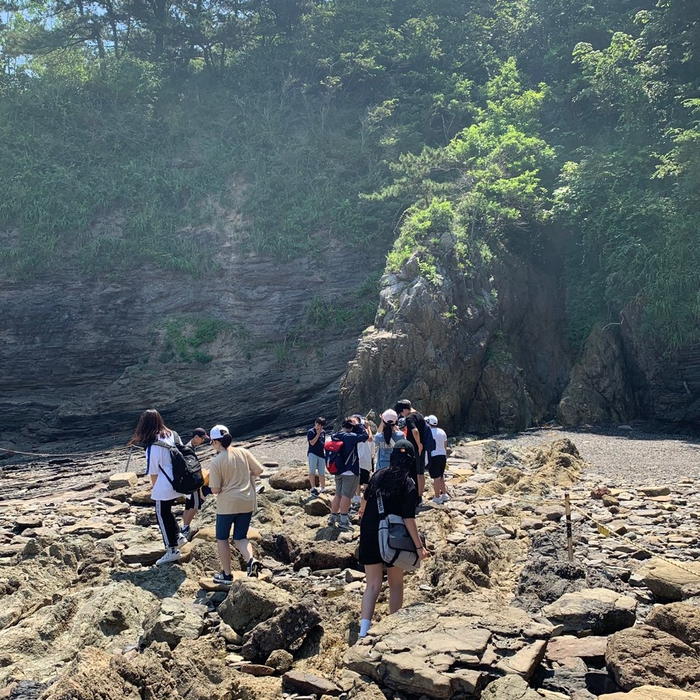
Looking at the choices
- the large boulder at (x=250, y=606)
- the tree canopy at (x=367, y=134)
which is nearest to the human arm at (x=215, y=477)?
the large boulder at (x=250, y=606)

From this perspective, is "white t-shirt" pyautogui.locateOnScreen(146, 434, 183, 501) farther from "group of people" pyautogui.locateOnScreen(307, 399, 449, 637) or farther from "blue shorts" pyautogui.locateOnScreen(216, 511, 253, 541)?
"group of people" pyautogui.locateOnScreen(307, 399, 449, 637)

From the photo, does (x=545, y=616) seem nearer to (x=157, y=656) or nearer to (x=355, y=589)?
(x=355, y=589)

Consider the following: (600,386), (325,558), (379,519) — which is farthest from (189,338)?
(379,519)

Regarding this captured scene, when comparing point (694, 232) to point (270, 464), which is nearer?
point (270, 464)

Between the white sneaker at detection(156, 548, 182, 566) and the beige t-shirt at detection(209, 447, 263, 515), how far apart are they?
104 centimetres

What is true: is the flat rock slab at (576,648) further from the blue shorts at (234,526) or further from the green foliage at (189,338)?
the green foliage at (189,338)

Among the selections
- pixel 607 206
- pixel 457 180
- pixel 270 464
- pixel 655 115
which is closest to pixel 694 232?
pixel 607 206

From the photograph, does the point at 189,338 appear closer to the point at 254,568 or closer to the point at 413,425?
the point at 413,425

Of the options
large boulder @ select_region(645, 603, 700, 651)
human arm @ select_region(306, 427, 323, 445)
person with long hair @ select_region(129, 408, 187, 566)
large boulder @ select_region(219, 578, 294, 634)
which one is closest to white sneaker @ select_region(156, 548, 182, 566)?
person with long hair @ select_region(129, 408, 187, 566)

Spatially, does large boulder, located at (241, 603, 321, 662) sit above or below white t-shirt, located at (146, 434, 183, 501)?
below

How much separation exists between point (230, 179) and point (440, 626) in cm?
2988

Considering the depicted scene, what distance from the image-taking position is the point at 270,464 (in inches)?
701

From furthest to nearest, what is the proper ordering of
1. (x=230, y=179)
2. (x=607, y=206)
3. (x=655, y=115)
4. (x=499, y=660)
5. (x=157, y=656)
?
(x=230, y=179) → (x=655, y=115) → (x=607, y=206) → (x=157, y=656) → (x=499, y=660)

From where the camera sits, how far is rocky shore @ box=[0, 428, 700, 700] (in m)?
5.39
